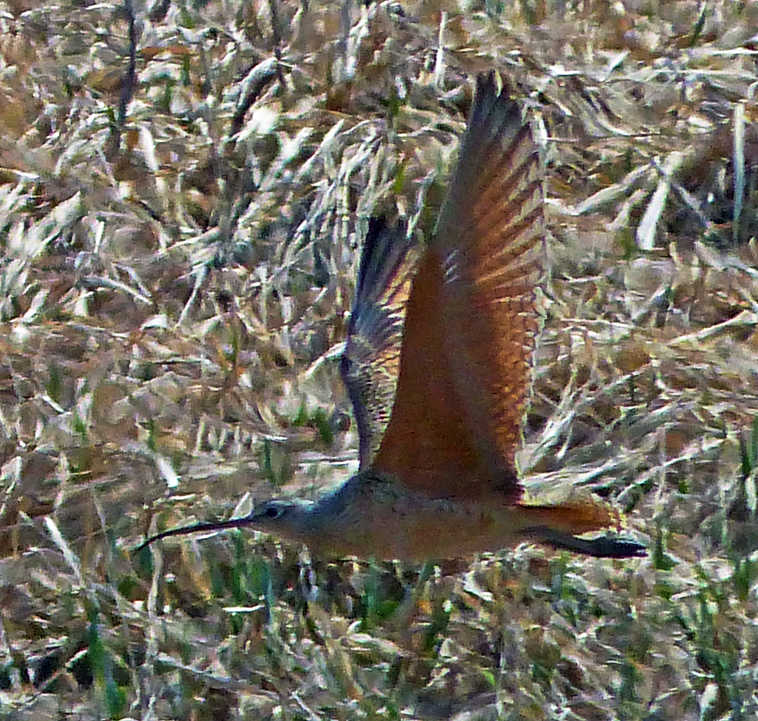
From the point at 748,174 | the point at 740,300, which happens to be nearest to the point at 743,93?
the point at 748,174

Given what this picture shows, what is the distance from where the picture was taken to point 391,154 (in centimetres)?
521

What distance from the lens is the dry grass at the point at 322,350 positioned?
414 cm

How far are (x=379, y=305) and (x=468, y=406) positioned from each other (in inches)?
33.9

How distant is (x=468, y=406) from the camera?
378 cm

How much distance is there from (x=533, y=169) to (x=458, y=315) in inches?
11.7

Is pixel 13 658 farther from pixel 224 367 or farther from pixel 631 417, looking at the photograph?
pixel 631 417

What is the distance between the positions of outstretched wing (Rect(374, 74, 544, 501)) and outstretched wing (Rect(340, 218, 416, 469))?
0.60 metres

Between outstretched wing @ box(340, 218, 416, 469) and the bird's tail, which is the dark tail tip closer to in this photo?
the bird's tail

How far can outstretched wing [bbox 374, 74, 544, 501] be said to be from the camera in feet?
11.9

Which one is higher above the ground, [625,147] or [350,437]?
[625,147]

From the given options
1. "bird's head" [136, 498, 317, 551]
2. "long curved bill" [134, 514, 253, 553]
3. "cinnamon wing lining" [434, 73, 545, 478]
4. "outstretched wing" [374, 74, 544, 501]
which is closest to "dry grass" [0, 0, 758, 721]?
"long curved bill" [134, 514, 253, 553]

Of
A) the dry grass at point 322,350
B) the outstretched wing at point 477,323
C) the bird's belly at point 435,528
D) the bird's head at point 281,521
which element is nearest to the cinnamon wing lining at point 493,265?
the outstretched wing at point 477,323

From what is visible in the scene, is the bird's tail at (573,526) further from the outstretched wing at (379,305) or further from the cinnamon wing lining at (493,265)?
the outstretched wing at (379,305)

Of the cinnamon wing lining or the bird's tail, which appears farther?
the bird's tail
